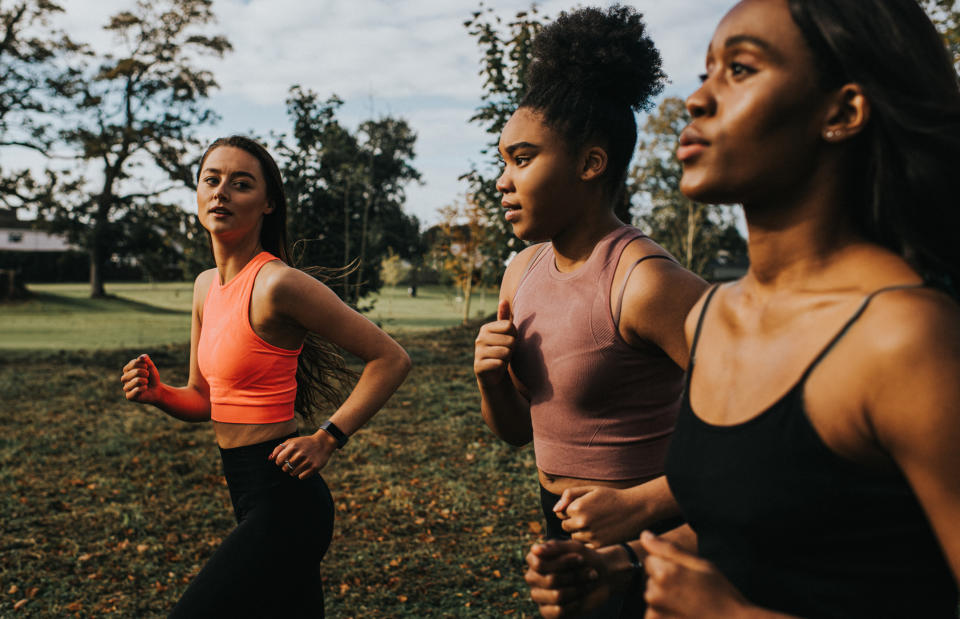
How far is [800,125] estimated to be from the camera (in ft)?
4.10

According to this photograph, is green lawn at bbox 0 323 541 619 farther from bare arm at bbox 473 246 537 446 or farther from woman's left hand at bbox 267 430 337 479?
bare arm at bbox 473 246 537 446

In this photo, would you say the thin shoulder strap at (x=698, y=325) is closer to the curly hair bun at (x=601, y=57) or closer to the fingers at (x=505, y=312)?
the fingers at (x=505, y=312)

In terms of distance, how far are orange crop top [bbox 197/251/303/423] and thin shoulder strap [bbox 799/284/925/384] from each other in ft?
6.98

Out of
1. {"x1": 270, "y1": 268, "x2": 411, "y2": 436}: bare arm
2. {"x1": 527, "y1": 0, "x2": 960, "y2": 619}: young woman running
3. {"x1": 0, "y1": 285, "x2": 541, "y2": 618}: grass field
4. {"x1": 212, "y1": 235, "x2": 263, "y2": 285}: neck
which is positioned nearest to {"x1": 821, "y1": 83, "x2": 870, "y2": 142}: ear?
{"x1": 527, "y1": 0, "x2": 960, "y2": 619}: young woman running

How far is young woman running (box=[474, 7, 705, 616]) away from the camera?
80.1 inches

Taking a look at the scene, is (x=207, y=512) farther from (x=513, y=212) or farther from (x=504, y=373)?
(x=513, y=212)

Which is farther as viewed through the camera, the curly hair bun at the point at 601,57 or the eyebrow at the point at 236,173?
the eyebrow at the point at 236,173

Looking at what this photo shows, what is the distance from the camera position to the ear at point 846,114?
1.20 meters

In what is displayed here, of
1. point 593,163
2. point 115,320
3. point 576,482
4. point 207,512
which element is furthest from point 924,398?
point 115,320

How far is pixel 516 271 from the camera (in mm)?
2631

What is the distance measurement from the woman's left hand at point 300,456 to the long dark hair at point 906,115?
6.62ft

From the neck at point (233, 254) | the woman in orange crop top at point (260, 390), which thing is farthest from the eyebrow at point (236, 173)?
the neck at point (233, 254)

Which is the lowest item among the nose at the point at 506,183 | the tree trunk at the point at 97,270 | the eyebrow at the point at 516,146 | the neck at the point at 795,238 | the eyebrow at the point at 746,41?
the tree trunk at the point at 97,270

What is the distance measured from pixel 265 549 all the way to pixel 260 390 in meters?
0.60
